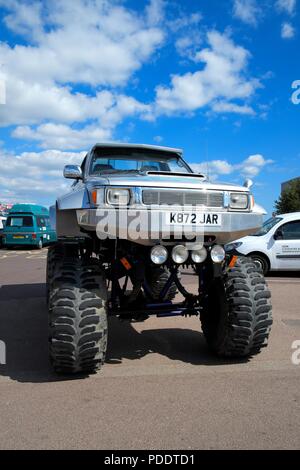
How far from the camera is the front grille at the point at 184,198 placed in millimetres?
3994

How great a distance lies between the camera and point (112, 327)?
243 inches

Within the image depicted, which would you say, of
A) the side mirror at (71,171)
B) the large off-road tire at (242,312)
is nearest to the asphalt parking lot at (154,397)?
the large off-road tire at (242,312)

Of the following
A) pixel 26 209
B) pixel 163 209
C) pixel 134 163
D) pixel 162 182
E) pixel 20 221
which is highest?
pixel 26 209

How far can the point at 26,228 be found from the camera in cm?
2342

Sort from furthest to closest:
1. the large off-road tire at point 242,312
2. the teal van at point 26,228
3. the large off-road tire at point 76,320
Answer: the teal van at point 26,228, the large off-road tire at point 242,312, the large off-road tire at point 76,320

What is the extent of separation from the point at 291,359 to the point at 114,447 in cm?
257

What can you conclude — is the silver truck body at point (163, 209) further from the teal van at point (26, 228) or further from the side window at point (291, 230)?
the teal van at point (26, 228)

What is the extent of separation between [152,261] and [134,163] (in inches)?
88.1

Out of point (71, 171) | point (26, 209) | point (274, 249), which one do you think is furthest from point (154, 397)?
point (26, 209)

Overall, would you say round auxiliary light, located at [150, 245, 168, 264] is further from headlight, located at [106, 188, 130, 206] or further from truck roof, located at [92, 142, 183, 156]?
truck roof, located at [92, 142, 183, 156]

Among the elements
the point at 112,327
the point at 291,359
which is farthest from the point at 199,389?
the point at 112,327

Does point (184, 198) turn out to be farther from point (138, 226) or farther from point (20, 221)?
point (20, 221)

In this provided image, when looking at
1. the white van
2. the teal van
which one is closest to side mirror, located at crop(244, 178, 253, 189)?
the white van

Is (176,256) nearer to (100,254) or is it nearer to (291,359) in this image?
(100,254)
